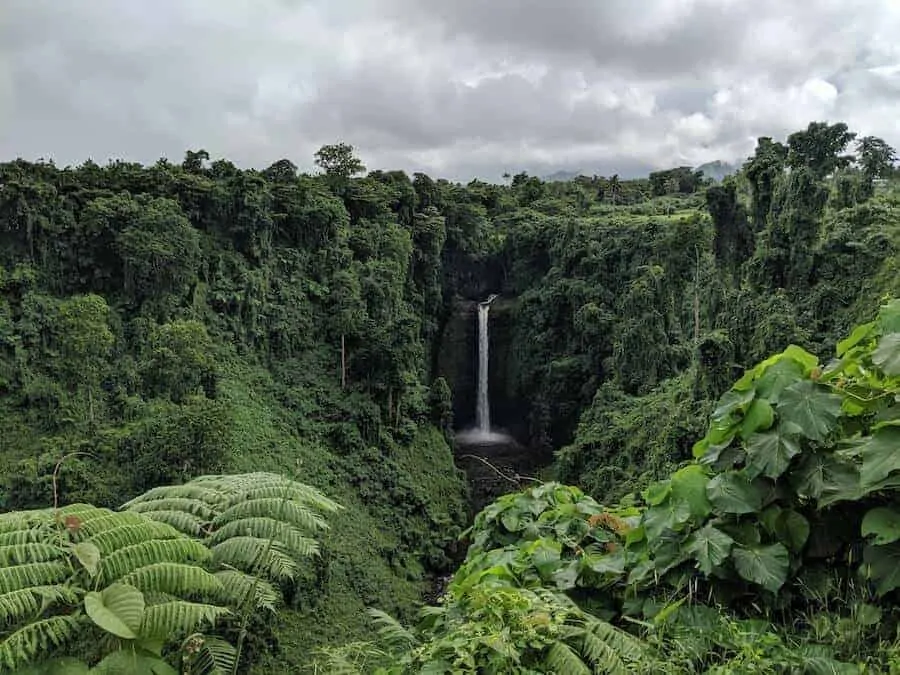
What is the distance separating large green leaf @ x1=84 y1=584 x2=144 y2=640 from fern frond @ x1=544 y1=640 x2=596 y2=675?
1809 mm

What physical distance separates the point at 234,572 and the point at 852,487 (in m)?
3.33

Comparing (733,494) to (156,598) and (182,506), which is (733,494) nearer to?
(156,598)

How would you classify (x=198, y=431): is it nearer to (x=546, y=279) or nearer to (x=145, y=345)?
(x=145, y=345)

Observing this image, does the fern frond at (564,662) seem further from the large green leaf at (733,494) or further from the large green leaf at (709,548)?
the large green leaf at (733,494)

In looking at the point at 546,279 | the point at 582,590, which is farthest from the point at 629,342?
the point at 582,590

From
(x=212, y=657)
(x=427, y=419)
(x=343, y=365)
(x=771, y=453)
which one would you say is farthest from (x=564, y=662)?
(x=427, y=419)

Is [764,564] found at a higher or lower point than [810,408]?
lower

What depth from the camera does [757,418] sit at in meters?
2.67

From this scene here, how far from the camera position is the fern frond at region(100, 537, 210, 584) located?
3254mm

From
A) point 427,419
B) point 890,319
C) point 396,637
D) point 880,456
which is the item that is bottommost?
point 427,419

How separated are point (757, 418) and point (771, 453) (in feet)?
0.57

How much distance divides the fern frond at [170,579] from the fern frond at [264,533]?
2.14 ft

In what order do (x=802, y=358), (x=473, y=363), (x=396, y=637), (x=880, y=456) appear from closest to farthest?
1. (x=880, y=456)
2. (x=802, y=358)
3. (x=396, y=637)
4. (x=473, y=363)

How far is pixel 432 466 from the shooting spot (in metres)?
25.4
